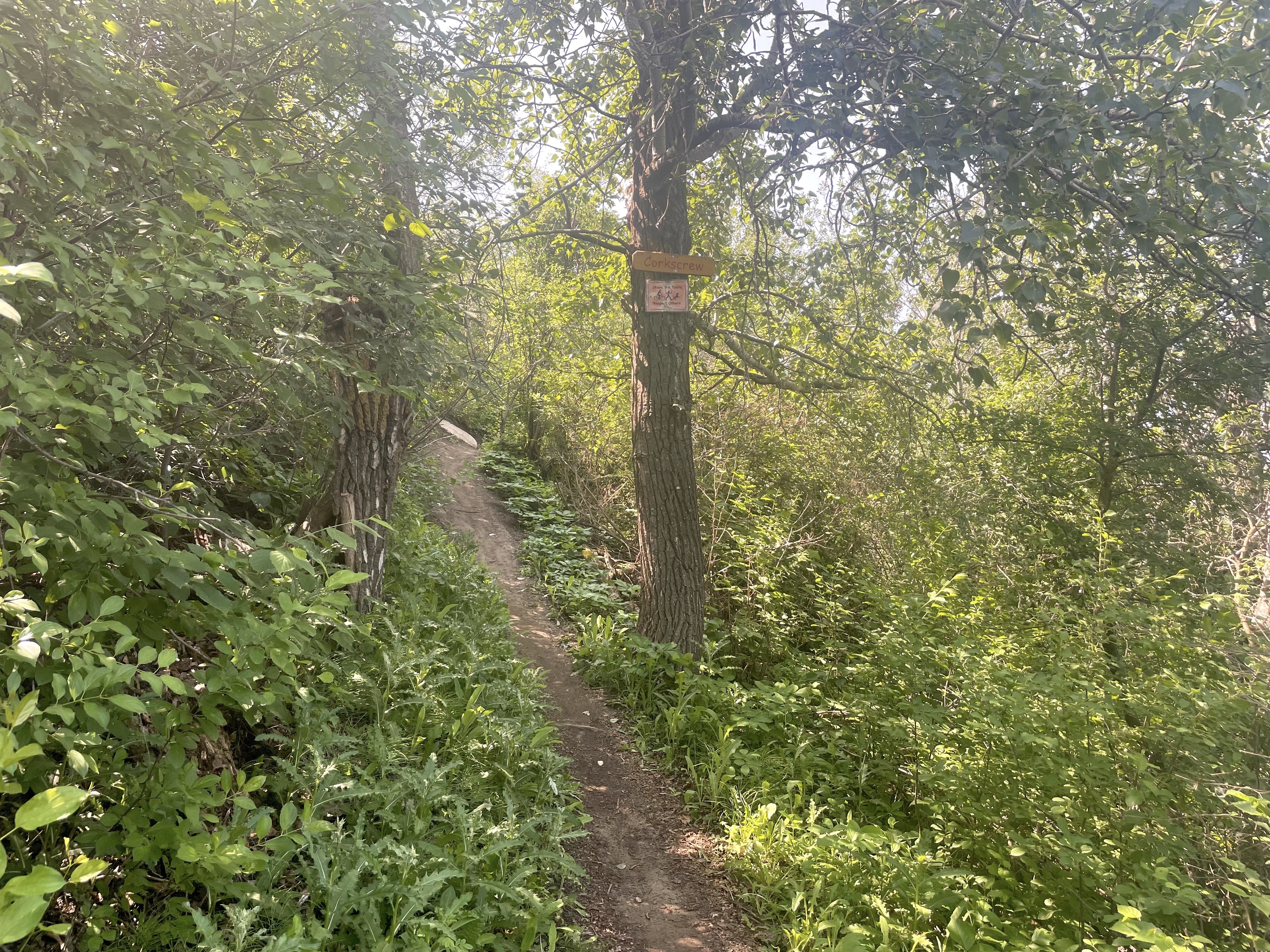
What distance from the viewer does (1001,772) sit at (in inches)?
140

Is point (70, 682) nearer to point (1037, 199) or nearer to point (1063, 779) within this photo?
point (1063, 779)

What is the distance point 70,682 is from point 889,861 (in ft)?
11.7

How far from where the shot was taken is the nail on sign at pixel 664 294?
538 centimetres

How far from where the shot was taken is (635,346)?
18.4ft

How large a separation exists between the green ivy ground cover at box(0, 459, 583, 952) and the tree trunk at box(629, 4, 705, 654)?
2.00 meters

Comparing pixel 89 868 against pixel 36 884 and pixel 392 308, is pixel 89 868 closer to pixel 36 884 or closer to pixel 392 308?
pixel 36 884

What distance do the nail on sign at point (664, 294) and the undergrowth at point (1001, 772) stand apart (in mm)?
2894

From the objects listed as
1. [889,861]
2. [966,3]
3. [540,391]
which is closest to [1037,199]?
[966,3]

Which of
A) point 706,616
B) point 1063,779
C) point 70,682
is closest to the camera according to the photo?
point 70,682

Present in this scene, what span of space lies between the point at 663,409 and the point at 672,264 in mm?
1191

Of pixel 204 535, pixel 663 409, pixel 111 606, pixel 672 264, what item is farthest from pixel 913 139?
pixel 204 535

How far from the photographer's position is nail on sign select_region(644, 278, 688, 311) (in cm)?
A: 538

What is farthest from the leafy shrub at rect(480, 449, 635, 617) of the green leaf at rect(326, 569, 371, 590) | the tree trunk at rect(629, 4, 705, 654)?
the green leaf at rect(326, 569, 371, 590)

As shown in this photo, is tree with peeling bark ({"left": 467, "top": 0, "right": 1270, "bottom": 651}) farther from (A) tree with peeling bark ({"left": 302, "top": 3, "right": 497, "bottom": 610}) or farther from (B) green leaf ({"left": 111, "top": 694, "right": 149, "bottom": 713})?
(B) green leaf ({"left": 111, "top": 694, "right": 149, "bottom": 713})
